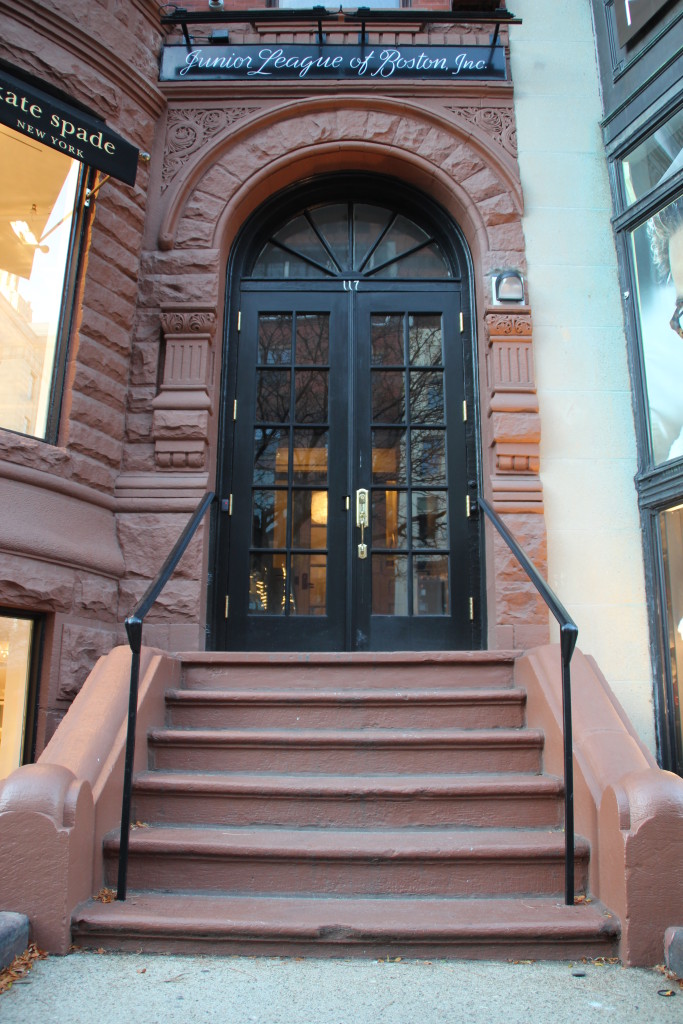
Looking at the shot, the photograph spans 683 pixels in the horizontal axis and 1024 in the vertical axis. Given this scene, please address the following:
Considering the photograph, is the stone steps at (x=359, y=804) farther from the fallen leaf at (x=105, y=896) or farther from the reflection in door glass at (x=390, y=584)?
the reflection in door glass at (x=390, y=584)

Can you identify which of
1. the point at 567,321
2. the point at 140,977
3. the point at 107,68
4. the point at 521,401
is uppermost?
the point at 107,68

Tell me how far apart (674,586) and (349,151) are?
4389mm

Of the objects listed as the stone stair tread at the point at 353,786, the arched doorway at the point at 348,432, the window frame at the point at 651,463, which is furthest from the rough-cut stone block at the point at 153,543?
the window frame at the point at 651,463

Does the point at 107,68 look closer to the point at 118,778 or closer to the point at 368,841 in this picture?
the point at 118,778

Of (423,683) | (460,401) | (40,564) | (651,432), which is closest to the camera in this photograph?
(423,683)

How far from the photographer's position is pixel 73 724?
388 centimetres

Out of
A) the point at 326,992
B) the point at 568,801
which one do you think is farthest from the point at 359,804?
the point at 326,992

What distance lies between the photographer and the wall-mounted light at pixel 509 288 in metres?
6.30

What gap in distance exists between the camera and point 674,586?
5.67 meters

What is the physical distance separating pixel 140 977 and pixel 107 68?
6.03 metres

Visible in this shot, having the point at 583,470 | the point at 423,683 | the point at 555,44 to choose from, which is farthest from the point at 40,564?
the point at 555,44

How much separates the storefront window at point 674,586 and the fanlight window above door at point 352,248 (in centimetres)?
277

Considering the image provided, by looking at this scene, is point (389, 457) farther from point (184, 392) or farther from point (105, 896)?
point (105, 896)

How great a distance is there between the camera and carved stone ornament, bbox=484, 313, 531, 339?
623 cm
